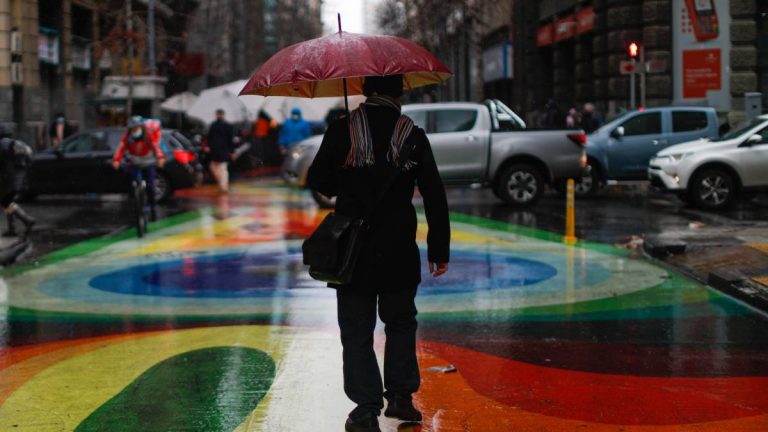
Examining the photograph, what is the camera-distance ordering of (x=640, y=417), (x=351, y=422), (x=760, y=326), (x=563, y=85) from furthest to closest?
(x=563, y=85)
(x=760, y=326)
(x=640, y=417)
(x=351, y=422)

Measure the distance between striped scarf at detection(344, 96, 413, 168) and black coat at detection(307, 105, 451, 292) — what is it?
0.03 m

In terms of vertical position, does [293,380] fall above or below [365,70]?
below

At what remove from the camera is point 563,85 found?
38.0m

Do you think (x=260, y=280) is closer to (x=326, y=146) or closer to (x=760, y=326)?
(x=760, y=326)

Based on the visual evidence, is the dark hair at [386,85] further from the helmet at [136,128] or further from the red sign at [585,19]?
the red sign at [585,19]

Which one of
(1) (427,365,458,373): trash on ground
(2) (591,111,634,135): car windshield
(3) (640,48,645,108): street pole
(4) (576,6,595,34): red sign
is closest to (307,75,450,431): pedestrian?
(1) (427,365,458,373): trash on ground

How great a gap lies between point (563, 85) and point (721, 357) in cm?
3124

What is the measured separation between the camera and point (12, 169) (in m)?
15.7

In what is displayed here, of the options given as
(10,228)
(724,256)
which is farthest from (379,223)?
(10,228)

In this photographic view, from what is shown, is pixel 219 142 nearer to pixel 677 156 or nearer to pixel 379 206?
pixel 677 156

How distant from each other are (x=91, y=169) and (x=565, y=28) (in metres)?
18.1

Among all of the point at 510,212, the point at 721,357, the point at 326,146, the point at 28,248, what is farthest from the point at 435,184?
the point at 510,212

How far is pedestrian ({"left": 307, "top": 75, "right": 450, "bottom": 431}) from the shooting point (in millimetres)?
5508

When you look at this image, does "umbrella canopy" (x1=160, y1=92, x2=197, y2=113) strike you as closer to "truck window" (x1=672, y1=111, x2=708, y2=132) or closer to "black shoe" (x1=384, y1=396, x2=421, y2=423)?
"truck window" (x1=672, y1=111, x2=708, y2=132)
